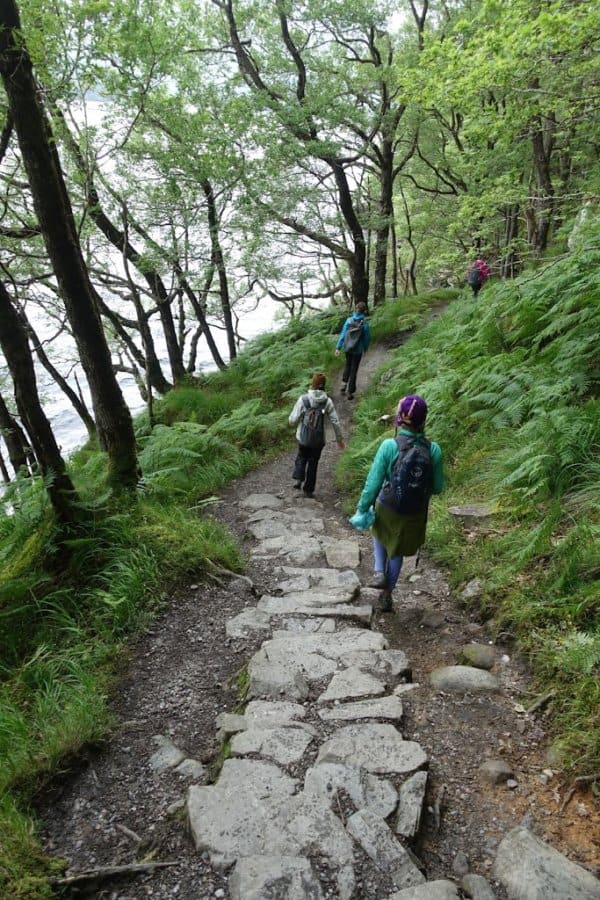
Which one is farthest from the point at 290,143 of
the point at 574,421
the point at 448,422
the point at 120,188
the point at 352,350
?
the point at 574,421

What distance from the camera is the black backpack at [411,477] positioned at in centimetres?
409

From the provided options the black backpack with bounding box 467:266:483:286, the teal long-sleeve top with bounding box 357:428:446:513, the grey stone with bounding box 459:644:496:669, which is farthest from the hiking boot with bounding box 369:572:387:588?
the black backpack with bounding box 467:266:483:286

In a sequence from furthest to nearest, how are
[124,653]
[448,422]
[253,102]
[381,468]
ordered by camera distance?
1. [253,102]
2. [448,422]
3. [381,468]
4. [124,653]

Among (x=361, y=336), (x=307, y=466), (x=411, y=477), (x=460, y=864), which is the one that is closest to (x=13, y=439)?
(x=307, y=466)

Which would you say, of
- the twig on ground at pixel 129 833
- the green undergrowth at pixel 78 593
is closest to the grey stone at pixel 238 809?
the twig on ground at pixel 129 833

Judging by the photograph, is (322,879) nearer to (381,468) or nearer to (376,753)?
(376,753)

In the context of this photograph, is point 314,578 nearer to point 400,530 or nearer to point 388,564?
point 388,564

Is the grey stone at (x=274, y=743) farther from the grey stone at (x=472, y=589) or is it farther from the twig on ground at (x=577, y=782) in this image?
the grey stone at (x=472, y=589)

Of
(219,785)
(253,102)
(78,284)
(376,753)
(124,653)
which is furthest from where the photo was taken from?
(253,102)

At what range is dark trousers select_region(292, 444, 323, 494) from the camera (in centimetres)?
771

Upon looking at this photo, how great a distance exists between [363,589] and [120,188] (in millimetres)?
10895

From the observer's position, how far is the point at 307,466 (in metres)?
7.95

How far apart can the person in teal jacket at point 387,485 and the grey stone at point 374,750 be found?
1.62 meters

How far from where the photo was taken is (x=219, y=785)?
104 inches
